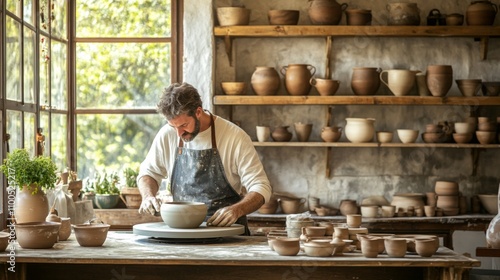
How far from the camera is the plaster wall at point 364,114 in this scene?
653cm

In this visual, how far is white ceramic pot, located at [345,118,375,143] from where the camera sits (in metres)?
6.24

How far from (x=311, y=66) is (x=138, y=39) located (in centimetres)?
144

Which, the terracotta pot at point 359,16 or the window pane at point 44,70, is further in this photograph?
the terracotta pot at point 359,16

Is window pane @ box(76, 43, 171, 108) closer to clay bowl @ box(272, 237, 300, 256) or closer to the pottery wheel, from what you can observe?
the pottery wheel

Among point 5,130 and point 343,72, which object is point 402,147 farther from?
point 5,130

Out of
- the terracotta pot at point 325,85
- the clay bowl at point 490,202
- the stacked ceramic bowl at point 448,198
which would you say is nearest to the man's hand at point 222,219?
the terracotta pot at point 325,85

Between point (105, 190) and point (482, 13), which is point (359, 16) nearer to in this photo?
point (482, 13)

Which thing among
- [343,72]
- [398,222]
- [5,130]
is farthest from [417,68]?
[5,130]

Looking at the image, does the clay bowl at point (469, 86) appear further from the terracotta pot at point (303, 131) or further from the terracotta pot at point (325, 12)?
the terracotta pot at point (303, 131)

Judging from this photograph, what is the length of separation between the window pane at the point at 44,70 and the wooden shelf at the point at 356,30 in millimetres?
1378

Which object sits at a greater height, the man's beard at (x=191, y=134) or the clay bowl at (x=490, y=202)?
the man's beard at (x=191, y=134)

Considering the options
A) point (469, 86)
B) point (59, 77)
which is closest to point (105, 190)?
point (59, 77)

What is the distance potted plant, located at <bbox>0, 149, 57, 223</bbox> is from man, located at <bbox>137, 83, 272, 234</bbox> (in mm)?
576

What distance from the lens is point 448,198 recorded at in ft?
20.6
